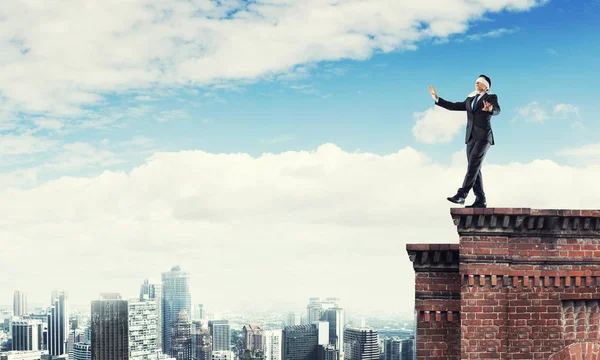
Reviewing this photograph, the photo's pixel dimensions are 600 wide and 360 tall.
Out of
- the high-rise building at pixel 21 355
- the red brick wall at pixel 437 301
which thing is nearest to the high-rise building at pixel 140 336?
the high-rise building at pixel 21 355

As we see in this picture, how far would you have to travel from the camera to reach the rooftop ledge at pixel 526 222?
41.9 ft

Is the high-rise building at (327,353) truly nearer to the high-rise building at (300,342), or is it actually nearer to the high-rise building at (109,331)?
the high-rise building at (300,342)

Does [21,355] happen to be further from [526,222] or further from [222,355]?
[526,222]

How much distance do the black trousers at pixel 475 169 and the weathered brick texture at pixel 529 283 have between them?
656 millimetres

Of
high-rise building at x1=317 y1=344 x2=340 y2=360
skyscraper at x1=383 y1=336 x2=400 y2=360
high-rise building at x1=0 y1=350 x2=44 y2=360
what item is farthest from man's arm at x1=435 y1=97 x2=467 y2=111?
high-rise building at x1=0 y1=350 x2=44 y2=360

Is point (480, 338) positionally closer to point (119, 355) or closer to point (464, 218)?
point (464, 218)

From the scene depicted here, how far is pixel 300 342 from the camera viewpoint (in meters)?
190

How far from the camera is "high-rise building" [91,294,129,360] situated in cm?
17688

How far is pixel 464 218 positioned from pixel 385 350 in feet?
550

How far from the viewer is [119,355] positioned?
175m

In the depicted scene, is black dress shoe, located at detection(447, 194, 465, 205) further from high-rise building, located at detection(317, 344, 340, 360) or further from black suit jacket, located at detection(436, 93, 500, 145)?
high-rise building, located at detection(317, 344, 340, 360)

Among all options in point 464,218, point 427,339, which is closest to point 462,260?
point 464,218

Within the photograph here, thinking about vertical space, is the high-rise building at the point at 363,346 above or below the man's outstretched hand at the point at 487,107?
below

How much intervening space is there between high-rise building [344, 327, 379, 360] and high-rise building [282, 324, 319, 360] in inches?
390
